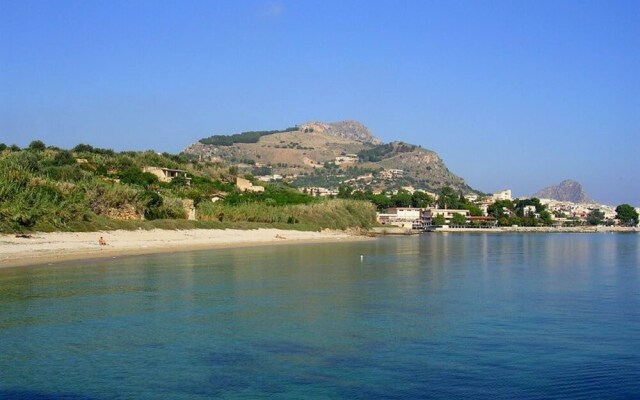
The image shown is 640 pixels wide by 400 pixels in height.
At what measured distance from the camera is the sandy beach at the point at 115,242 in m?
34.3

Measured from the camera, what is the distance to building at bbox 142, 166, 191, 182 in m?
92.5

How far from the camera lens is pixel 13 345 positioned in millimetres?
15328

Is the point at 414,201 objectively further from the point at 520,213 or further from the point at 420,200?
the point at 520,213

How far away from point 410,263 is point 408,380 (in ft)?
95.3

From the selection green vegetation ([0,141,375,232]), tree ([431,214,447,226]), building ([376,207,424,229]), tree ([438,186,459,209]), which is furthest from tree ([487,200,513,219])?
green vegetation ([0,141,375,232])

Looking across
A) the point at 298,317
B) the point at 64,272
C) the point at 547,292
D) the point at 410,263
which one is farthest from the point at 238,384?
the point at 410,263

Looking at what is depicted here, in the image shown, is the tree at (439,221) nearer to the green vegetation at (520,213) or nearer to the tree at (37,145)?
the green vegetation at (520,213)

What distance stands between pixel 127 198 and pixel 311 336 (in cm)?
4321

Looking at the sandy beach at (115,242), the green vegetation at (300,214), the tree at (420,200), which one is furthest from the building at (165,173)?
the tree at (420,200)

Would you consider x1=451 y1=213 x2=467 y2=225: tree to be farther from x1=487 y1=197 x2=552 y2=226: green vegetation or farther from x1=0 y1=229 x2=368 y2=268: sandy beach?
x1=0 y1=229 x2=368 y2=268: sandy beach

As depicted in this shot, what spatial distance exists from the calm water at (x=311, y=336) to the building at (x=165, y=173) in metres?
62.7

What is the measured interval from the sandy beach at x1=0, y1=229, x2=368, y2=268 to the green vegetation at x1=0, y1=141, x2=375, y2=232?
1301mm

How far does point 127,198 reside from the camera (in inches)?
2250

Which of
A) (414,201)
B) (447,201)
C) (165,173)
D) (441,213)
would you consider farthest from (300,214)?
(447,201)
